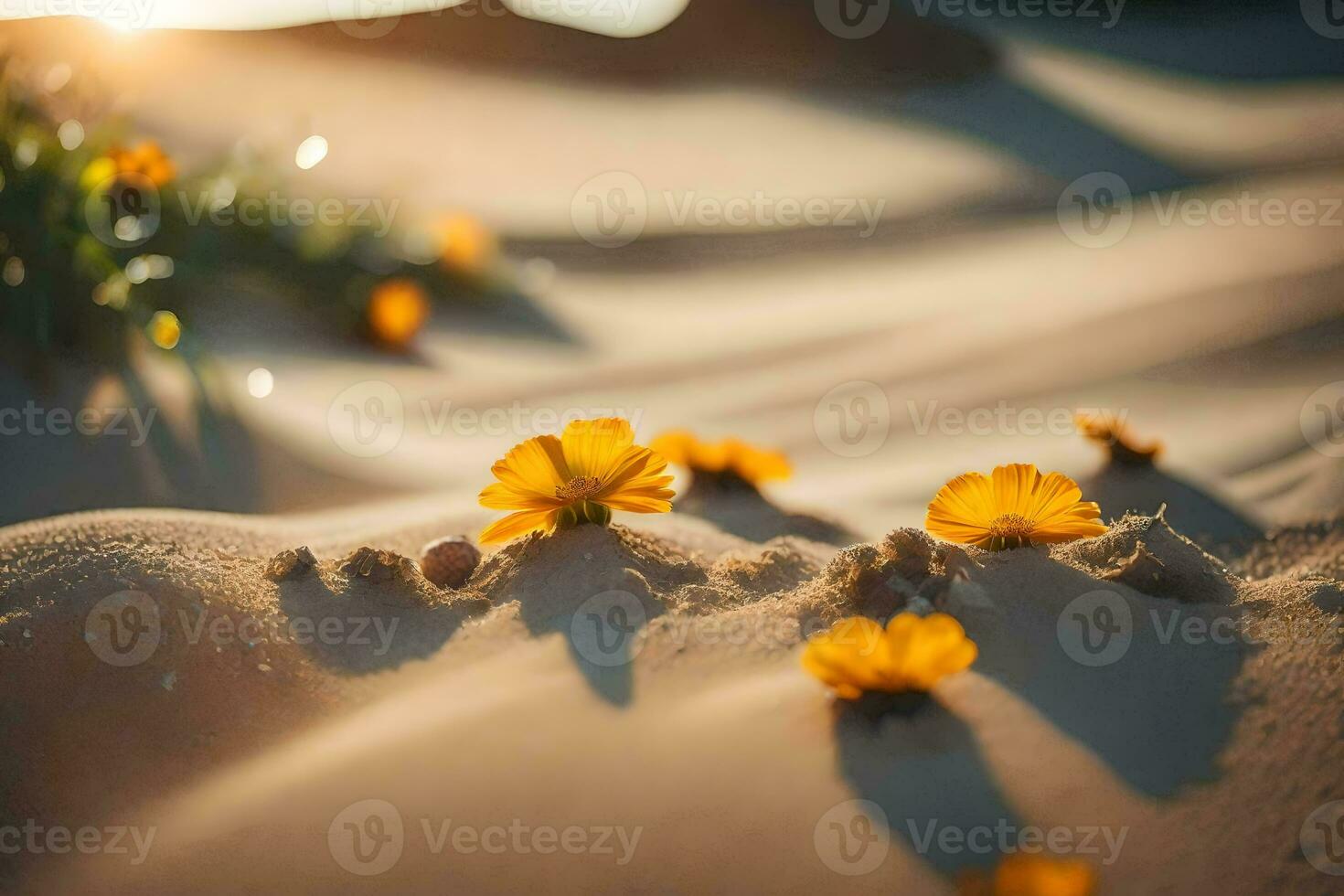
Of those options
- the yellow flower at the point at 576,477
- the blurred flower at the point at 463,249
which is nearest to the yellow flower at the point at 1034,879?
the yellow flower at the point at 576,477

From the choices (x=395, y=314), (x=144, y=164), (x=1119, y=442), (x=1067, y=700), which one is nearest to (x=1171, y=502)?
(x=1119, y=442)

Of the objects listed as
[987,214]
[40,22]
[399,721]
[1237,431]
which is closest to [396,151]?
[40,22]

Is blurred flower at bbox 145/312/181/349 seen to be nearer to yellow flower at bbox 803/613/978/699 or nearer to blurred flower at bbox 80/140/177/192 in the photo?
blurred flower at bbox 80/140/177/192

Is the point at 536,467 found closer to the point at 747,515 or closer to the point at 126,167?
the point at 747,515

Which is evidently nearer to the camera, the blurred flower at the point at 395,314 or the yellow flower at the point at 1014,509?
the yellow flower at the point at 1014,509

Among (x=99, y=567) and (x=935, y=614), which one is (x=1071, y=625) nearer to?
(x=935, y=614)

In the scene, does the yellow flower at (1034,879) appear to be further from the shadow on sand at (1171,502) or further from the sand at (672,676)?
the shadow on sand at (1171,502)
